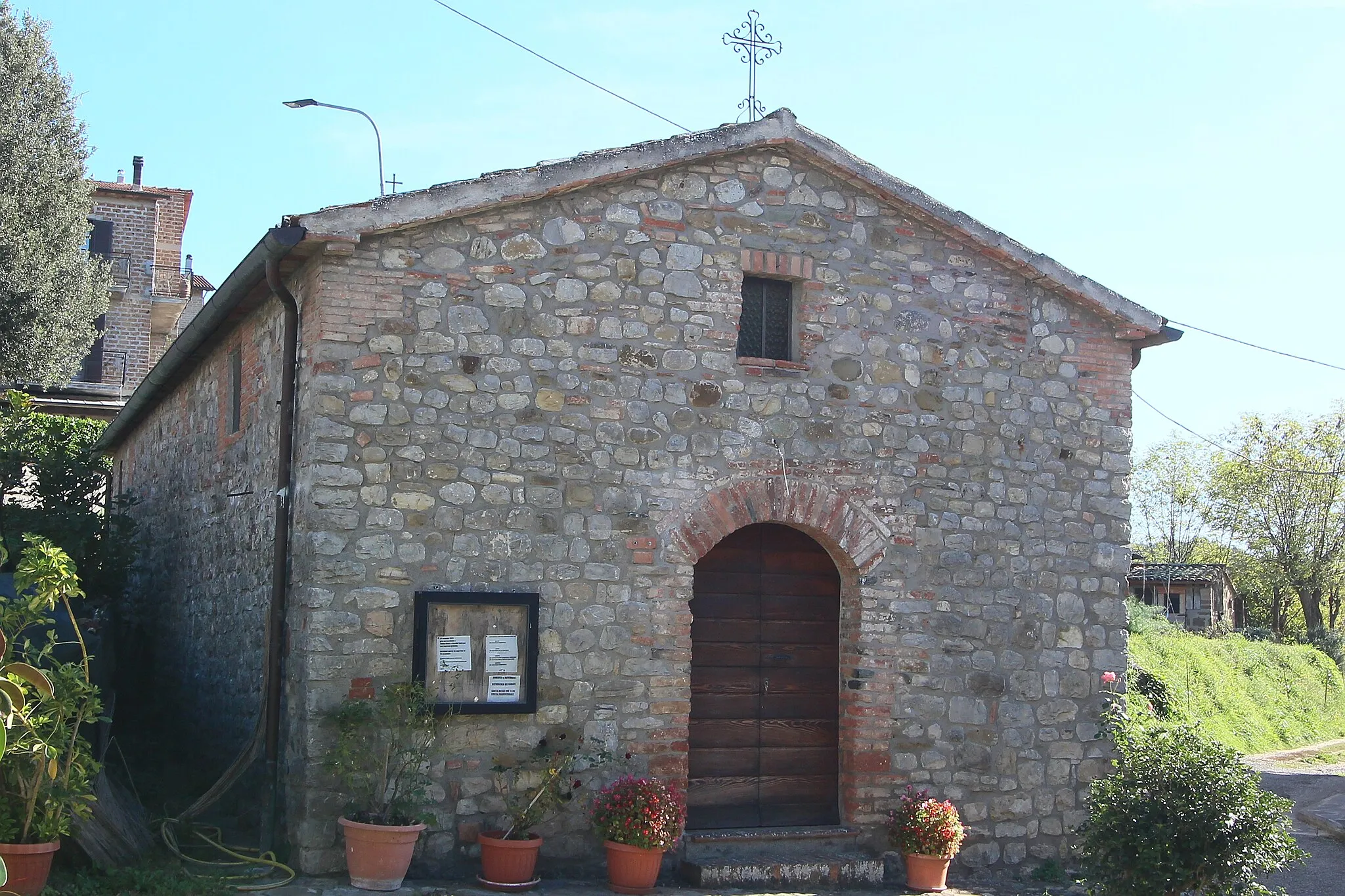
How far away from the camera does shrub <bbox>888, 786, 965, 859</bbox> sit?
29.8ft

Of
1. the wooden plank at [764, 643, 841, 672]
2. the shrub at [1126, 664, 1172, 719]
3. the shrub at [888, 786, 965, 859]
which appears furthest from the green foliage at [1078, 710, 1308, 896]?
the shrub at [1126, 664, 1172, 719]

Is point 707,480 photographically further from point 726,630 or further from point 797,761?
point 797,761

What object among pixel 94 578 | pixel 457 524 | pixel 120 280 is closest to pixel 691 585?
pixel 457 524

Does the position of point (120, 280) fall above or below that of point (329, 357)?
above

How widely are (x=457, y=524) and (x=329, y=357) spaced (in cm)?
135

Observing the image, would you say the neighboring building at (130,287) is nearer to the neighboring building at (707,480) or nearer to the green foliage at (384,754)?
the neighboring building at (707,480)

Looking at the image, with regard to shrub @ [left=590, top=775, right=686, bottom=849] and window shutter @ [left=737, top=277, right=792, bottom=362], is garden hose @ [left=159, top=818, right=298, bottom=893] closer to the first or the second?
shrub @ [left=590, top=775, right=686, bottom=849]

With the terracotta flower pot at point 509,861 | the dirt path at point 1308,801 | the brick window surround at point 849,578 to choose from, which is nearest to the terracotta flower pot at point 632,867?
the terracotta flower pot at point 509,861

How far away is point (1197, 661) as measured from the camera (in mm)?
20047

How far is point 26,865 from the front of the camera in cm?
674

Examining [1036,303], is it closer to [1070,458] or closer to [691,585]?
[1070,458]

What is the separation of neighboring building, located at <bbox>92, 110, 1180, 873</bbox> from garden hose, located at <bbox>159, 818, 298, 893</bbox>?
0.63 feet

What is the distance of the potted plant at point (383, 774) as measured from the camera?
7574 mm

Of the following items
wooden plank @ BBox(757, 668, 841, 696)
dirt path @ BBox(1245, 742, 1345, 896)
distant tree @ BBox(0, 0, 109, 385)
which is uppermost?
distant tree @ BBox(0, 0, 109, 385)
